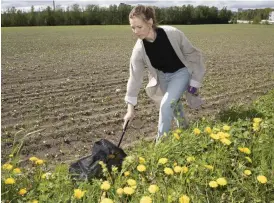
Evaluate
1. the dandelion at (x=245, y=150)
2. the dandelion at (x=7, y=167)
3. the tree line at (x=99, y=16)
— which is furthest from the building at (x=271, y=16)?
the dandelion at (x=7, y=167)

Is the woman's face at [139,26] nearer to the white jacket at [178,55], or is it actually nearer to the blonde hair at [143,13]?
the blonde hair at [143,13]

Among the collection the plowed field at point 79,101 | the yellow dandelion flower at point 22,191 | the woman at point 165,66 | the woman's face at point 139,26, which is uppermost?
the woman's face at point 139,26

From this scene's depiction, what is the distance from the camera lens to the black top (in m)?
3.71

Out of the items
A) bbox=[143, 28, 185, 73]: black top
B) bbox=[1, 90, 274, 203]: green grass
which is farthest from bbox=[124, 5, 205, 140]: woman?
bbox=[1, 90, 274, 203]: green grass

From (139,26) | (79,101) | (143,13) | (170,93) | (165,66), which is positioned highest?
(143,13)

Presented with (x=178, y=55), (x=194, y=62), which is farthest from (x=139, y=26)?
(x=194, y=62)

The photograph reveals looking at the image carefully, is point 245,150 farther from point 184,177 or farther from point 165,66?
point 165,66

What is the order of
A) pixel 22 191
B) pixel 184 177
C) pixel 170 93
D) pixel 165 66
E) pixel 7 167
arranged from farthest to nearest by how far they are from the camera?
pixel 165 66
pixel 170 93
pixel 184 177
pixel 7 167
pixel 22 191

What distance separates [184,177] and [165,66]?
161 cm

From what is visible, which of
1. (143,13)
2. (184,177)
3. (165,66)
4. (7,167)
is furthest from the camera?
(165,66)

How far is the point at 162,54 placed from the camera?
3.78m

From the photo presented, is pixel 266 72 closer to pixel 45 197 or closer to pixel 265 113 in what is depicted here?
pixel 265 113

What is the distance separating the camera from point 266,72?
9.81 m

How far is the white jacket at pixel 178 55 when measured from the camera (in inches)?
147
